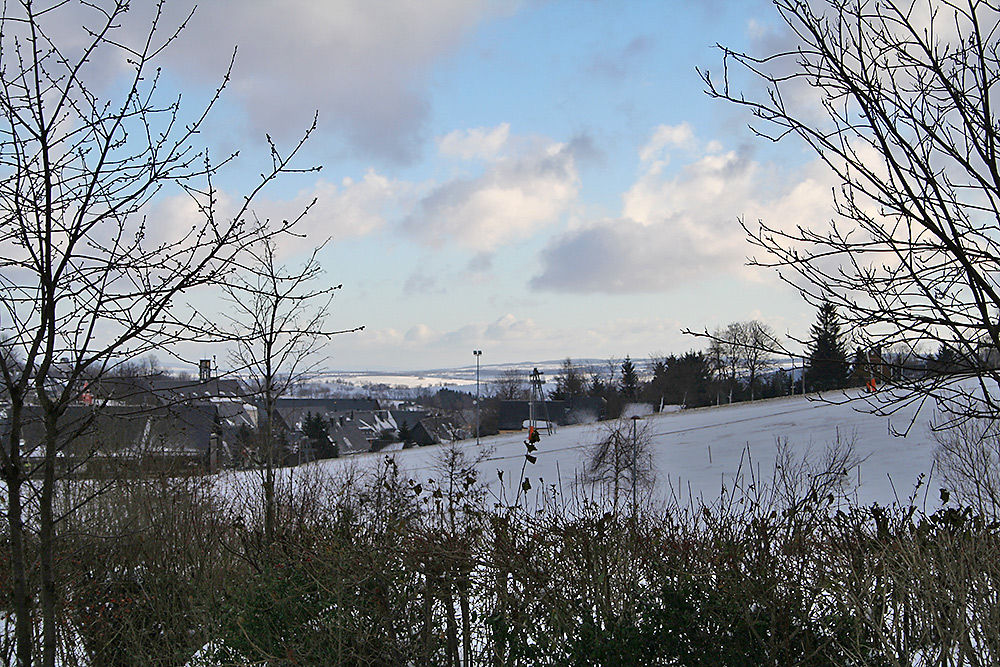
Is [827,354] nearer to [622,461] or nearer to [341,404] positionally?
[622,461]

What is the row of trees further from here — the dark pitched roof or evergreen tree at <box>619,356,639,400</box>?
the dark pitched roof

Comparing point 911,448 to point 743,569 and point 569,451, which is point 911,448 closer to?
point 569,451

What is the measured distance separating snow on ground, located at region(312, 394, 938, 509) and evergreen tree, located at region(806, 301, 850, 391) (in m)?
20.0

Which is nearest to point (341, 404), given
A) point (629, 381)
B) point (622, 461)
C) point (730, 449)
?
point (629, 381)

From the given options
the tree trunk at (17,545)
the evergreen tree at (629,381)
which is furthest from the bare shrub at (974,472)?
the evergreen tree at (629,381)

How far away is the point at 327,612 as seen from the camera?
5.20 m

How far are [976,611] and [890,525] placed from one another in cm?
242

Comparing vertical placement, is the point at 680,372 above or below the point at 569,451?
above

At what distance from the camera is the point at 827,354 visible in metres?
4.25

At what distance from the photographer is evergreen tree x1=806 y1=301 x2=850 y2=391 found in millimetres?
3407

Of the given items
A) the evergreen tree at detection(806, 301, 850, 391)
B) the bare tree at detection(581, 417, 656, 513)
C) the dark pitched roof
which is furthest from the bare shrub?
the dark pitched roof

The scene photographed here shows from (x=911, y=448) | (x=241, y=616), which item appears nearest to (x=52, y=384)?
(x=241, y=616)

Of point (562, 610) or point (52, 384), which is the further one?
point (562, 610)

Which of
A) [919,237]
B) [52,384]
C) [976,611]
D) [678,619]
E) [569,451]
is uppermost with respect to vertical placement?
[919,237]
